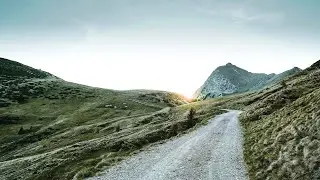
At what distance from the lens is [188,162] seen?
3303 centimetres

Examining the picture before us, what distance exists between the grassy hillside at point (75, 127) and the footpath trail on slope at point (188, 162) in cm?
272

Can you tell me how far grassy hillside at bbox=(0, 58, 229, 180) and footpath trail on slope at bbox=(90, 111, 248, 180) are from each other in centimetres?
272

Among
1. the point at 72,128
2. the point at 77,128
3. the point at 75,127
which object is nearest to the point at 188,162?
the point at 77,128

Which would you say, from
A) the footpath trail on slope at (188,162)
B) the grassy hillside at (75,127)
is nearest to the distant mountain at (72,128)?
the grassy hillside at (75,127)

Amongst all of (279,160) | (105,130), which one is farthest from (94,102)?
(279,160)

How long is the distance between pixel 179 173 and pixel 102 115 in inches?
4334

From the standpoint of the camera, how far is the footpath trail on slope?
28.5m

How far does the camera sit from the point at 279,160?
26.8m

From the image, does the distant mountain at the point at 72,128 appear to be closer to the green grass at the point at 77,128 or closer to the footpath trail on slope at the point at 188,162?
the green grass at the point at 77,128

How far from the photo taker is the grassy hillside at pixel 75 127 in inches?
1775

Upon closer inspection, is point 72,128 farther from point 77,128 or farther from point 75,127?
point 77,128

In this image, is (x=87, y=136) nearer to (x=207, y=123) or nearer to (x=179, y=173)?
(x=207, y=123)

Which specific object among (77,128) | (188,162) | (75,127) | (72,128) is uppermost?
(188,162)

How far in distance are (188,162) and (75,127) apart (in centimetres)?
8401
